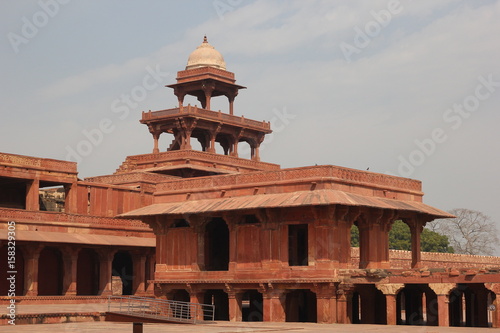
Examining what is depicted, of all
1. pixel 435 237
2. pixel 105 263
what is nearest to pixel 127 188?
pixel 105 263

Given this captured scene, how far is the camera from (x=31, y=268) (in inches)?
1747

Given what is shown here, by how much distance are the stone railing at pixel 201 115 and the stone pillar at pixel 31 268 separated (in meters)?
14.5

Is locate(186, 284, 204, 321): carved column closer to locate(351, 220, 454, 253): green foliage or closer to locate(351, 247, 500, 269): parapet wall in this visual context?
locate(351, 247, 500, 269): parapet wall

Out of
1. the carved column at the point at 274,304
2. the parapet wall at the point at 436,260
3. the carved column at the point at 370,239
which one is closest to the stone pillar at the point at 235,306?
the carved column at the point at 274,304

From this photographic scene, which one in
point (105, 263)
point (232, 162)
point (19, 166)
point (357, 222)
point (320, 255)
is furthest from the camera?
point (232, 162)

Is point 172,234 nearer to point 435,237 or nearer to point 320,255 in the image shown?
point 320,255

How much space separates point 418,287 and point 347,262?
3.39 metres

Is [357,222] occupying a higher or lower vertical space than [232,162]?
lower

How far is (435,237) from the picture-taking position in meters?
88.2

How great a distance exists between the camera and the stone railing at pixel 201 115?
55781mm

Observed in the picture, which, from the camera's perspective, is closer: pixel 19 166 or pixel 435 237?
pixel 19 166

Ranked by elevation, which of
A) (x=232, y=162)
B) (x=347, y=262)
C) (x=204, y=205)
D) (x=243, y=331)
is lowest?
(x=243, y=331)

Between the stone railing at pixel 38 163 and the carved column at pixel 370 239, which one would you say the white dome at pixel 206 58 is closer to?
the stone railing at pixel 38 163

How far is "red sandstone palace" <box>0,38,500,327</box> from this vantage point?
3494 cm
